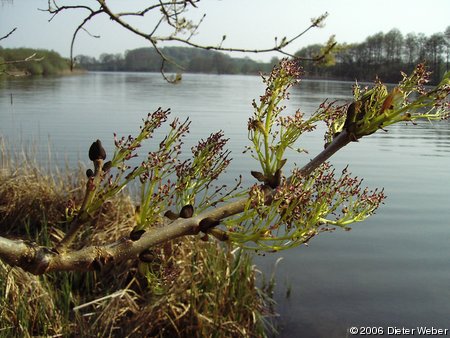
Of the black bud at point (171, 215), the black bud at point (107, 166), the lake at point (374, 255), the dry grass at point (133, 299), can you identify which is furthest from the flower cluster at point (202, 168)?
the dry grass at point (133, 299)

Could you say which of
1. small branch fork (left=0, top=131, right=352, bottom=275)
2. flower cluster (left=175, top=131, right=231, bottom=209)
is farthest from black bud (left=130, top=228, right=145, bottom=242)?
flower cluster (left=175, top=131, right=231, bottom=209)

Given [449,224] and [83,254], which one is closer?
[83,254]

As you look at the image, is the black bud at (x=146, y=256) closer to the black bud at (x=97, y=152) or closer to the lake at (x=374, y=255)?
the black bud at (x=97, y=152)

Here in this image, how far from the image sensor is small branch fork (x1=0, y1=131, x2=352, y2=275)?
0.92m

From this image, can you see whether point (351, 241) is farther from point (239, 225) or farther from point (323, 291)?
point (239, 225)

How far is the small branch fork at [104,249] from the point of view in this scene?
0.92 metres

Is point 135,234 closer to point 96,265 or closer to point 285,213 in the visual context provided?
point 96,265

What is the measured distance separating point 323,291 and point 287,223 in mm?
8263

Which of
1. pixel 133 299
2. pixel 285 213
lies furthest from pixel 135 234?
pixel 133 299

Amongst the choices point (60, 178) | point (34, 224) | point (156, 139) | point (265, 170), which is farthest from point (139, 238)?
point (156, 139)

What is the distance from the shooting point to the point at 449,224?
12.1m

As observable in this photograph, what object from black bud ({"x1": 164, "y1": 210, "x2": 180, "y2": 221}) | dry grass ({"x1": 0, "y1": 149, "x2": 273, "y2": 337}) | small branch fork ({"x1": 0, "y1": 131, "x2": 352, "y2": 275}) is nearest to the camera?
small branch fork ({"x1": 0, "y1": 131, "x2": 352, "y2": 275})

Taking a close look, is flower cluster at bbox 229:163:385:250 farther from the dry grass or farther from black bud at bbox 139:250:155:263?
the dry grass

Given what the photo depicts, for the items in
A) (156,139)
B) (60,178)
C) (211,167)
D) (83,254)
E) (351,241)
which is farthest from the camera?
(156,139)
